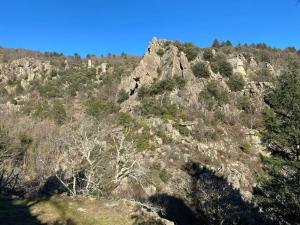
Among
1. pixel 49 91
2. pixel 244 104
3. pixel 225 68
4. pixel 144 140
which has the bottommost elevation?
pixel 144 140

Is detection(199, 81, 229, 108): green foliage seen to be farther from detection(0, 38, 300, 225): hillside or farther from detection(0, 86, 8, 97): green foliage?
detection(0, 86, 8, 97): green foliage

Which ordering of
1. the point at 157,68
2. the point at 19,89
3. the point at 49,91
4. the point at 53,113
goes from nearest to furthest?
1. the point at 53,113
2. the point at 157,68
3. the point at 49,91
4. the point at 19,89

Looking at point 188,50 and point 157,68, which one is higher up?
point 188,50

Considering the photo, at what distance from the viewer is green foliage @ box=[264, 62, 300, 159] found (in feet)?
67.2

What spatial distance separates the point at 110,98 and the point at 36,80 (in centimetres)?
2834

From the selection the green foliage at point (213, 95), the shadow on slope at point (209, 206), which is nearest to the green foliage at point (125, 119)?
the green foliage at point (213, 95)

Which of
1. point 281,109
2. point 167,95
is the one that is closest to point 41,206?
point 281,109

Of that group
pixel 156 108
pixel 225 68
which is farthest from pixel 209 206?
pixel 225 68

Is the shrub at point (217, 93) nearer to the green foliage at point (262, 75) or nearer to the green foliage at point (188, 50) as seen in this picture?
the green foliage at point (188, 50)

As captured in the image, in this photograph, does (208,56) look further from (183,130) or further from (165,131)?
(165,131)

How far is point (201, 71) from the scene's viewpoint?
57.0 m

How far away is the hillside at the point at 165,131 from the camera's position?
3384 cm

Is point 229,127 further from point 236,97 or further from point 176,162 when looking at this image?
point 176,162

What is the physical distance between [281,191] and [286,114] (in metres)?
4.34
